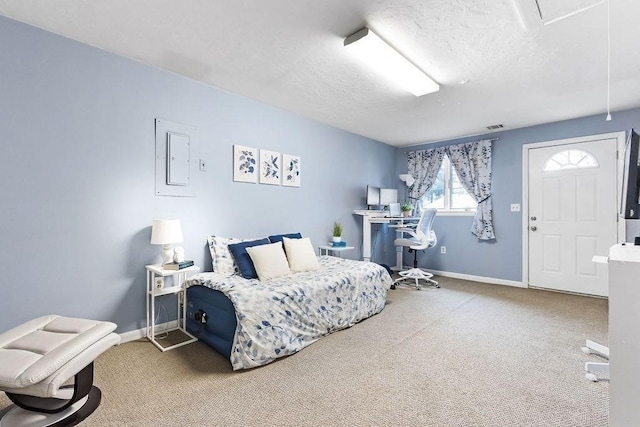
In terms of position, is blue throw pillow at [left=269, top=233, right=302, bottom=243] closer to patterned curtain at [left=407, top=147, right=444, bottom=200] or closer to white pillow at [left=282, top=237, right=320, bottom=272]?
white pillow at [left=282, top=237, right=320, bottom=272]

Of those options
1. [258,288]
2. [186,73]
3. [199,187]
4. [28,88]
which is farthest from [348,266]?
[28,88]

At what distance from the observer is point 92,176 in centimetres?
238

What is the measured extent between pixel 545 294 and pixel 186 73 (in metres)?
5.19

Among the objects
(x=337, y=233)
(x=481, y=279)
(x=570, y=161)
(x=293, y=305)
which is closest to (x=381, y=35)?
(x=293, y=305)

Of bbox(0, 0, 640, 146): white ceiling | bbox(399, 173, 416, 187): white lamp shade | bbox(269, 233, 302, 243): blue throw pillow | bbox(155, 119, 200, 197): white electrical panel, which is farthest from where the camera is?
bbox(399, 173, 416, 187): white lamp shade

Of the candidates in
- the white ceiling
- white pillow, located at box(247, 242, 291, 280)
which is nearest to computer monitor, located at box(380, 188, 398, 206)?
the white ceiling

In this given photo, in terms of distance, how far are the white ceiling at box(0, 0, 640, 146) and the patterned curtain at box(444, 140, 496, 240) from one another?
4.08 feet

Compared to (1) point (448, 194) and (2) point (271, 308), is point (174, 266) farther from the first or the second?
(1) point (448, 194)

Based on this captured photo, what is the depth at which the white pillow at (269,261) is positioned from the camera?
2.80 m

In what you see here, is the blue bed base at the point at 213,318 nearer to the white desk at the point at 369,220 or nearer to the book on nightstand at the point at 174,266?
the book on nightstand at the point at 174,266

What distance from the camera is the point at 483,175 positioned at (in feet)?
15.5

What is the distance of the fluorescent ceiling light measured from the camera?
2.15 m

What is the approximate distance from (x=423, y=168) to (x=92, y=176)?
16.1 ft

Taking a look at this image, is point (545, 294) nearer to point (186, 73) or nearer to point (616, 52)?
point (616, 52)
